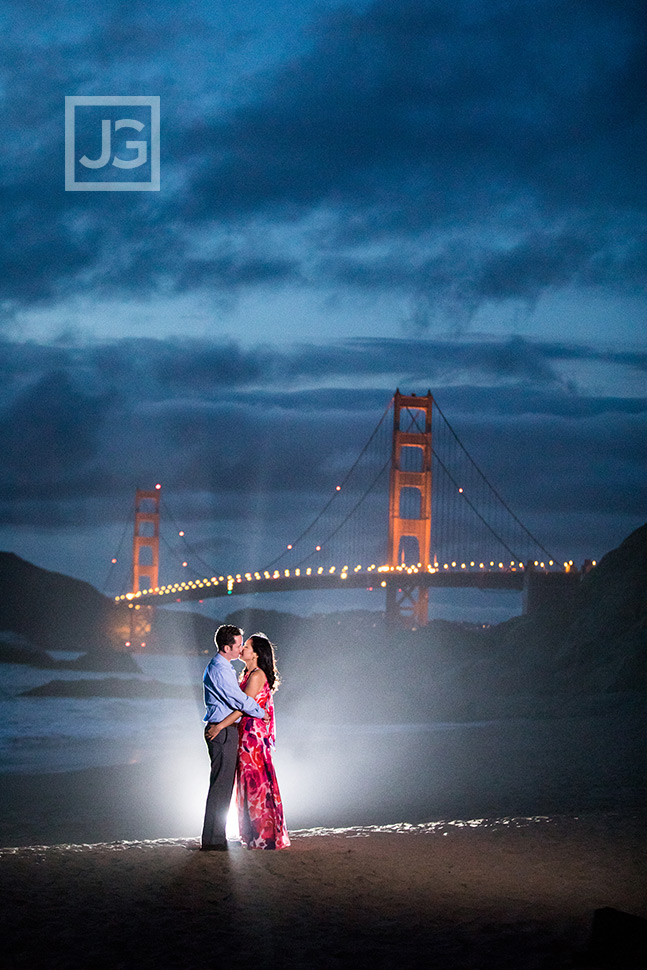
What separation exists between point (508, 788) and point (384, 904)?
5.34m

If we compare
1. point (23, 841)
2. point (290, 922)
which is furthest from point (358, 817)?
point (290, 922)

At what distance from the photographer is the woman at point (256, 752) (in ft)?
17.0

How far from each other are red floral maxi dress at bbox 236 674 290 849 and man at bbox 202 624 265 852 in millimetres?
72

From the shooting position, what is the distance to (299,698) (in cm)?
2898

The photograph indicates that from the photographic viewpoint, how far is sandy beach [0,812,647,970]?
386 centimetres

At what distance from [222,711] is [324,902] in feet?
3.65

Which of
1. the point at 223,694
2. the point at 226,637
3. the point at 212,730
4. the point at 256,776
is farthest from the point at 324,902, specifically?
the point at 226,637

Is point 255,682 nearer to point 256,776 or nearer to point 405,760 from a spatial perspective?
point 256,776

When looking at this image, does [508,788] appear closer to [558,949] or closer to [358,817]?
[358,817]

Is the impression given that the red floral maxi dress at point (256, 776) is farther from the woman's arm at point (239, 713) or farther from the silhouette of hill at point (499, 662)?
the silhouette of hill at point (499, 662)

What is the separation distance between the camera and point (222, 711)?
5109 millimetres

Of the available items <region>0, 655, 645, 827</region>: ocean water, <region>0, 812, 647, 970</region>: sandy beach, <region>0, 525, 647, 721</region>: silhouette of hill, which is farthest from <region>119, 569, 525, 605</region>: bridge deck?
<region>0, 812, 647, 970</region>: sandy beach

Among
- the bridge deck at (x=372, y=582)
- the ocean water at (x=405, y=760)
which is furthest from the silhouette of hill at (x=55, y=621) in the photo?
the ocean water at (x=405, y=760)

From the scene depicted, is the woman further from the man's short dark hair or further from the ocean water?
the ocean water
